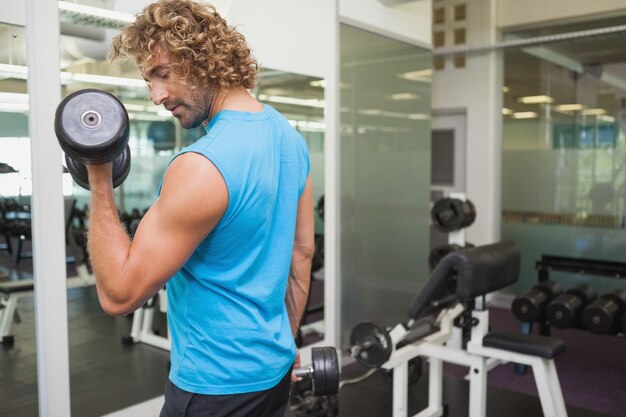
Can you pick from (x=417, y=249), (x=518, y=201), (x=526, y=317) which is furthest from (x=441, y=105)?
(x=526, y=317)

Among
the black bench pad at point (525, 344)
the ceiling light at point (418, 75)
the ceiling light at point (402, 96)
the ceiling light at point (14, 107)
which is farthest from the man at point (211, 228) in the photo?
the ceiling light at point (418, 75)

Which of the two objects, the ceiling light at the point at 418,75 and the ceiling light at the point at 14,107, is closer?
the ceiling light at the point at 14,107

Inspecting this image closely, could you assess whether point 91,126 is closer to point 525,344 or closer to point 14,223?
point 14,223

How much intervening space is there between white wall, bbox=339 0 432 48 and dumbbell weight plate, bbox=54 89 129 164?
2.32 m

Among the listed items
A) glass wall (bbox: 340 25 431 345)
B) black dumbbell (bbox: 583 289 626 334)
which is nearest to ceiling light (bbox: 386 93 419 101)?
glass wall (bbox: 340 25 431 345)

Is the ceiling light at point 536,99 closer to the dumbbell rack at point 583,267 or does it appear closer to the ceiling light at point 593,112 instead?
the ceiling light at point 593,112

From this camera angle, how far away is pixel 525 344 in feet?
7.00

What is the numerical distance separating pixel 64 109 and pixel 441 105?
3898 millimetres

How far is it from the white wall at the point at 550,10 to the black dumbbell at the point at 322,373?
3449 millimetres

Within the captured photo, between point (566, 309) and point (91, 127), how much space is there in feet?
8.56

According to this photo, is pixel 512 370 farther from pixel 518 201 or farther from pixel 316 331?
pixel 518 201

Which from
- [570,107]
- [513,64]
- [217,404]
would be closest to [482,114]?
[513,64]

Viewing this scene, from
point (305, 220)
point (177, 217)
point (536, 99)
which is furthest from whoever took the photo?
point (536, 99)

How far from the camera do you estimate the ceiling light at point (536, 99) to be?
4.14 m
